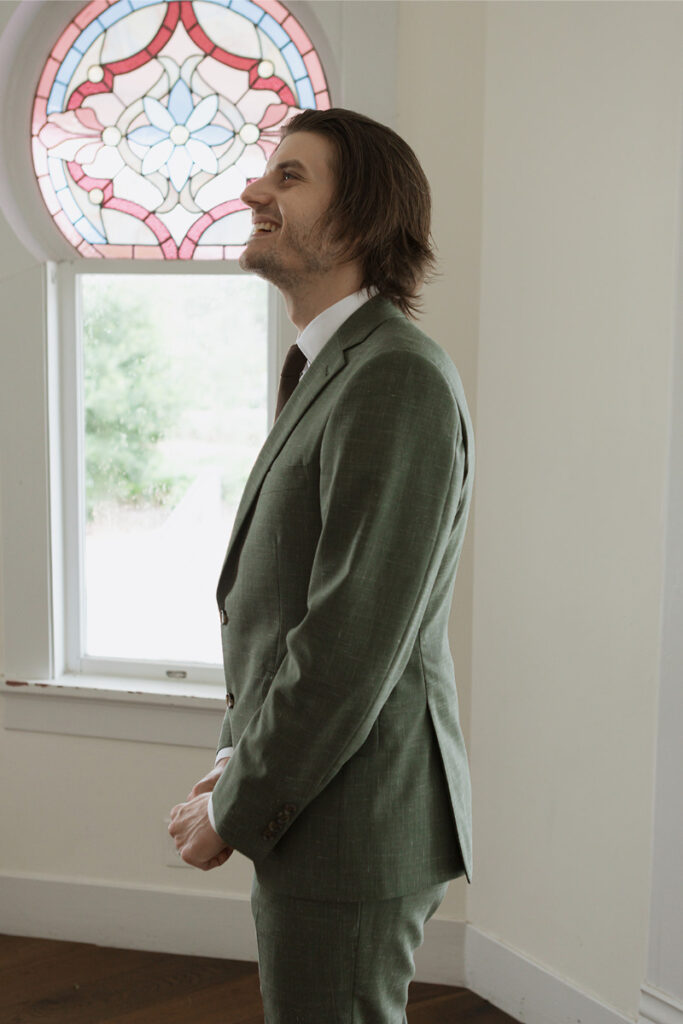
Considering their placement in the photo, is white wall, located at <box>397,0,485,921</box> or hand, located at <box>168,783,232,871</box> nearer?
hand, located at <box>168,783,232,871</box>

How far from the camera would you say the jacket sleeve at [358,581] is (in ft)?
3.50

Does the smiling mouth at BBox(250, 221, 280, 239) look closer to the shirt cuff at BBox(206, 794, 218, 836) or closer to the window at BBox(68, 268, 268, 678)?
the shirt cuff at BBox(206, 794, 218, 836)

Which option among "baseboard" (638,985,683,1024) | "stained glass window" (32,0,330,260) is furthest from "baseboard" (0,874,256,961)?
"stained glass window" (32,0,330,260)

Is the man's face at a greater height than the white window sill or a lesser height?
greater

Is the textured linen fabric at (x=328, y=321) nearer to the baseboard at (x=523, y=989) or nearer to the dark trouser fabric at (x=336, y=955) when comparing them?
the dark trouser fabric at (x=336, y=955)

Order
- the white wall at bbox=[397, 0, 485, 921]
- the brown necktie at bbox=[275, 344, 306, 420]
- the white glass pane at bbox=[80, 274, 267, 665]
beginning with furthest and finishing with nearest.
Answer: the white glass pane at bbox=[80, 274, 267, 665], the white wall at bbox=[397, 0, 485, 921], the brown necktie at bbox=[275, 344, 306, 420]

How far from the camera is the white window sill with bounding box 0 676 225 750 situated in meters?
2.65

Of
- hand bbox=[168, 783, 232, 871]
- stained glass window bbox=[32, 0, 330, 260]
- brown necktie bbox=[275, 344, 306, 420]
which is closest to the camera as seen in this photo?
hand bbox=[168, 783, 232, 871]

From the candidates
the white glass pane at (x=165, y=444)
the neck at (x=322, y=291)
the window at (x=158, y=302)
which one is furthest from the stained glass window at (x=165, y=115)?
the neck at (x=322, y=291)

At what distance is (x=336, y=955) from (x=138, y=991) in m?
1.62

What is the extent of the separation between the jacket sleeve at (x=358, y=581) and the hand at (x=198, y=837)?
79 millimetres

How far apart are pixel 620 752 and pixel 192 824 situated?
3.92 feet

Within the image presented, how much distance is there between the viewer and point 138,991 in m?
2.50

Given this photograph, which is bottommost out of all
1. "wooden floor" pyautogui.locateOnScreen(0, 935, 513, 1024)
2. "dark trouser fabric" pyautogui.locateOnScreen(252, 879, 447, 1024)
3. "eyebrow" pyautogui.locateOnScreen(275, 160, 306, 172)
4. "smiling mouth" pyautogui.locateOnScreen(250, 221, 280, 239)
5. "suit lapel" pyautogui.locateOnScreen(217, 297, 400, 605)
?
"wooden floor" pyautogui.locateOnScreen(0, 935, 513, 1024)
